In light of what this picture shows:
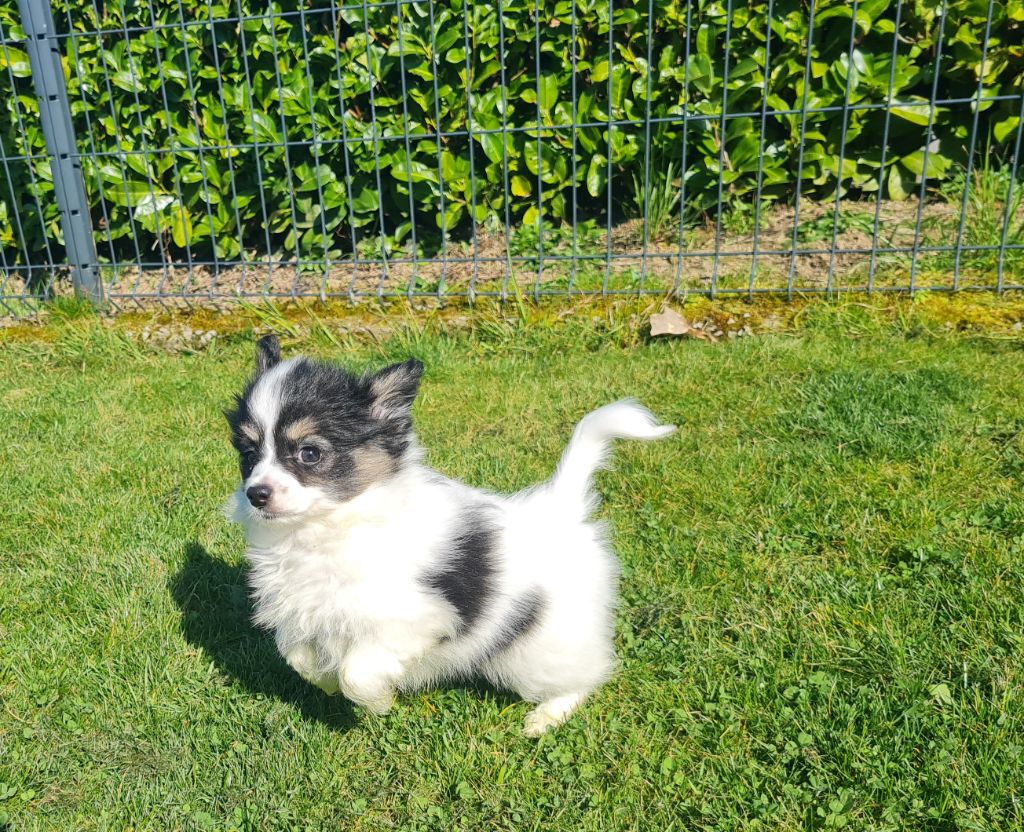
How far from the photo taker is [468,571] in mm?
2621

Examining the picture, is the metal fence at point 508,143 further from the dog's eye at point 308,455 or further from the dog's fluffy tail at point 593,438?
the dog's eye at point 308,455

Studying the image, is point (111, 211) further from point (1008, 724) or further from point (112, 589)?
point (1008, 724)

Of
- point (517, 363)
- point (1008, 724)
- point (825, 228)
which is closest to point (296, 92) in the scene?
point (517, 363)

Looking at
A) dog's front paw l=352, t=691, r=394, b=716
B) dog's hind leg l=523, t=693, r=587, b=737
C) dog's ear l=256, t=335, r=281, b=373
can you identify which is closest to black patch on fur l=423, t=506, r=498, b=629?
dog's front paw l=352, t=691, r=394, b=716

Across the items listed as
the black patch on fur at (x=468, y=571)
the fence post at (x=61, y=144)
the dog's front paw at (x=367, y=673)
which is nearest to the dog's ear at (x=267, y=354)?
the black patch on fur at (x=468, y=571)

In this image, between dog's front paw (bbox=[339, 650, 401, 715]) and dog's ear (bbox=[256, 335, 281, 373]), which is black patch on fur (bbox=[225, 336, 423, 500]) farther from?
dog's front paw (bbox=[339, 650, 401, 715])

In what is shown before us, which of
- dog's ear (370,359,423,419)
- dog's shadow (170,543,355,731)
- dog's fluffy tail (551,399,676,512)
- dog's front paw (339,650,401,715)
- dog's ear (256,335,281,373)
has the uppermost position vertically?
dog's ear (256,335,281,373)

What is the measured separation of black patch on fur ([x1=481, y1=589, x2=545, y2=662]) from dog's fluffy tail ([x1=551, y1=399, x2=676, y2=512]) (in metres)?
0.42

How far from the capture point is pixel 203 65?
6.33 metres

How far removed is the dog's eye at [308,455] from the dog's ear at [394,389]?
9.5 inches

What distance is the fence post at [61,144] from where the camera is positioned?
19.6ft

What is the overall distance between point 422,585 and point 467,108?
4.30m

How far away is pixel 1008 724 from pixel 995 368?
2.73 meters

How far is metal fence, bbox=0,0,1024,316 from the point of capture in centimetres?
572
